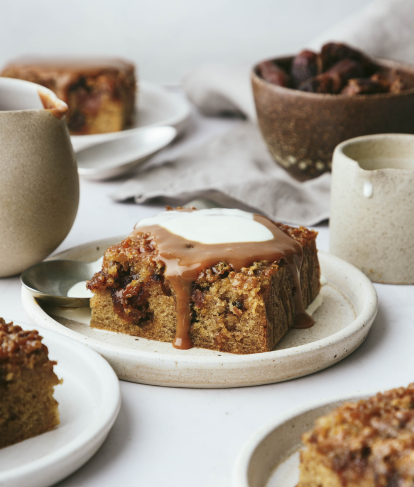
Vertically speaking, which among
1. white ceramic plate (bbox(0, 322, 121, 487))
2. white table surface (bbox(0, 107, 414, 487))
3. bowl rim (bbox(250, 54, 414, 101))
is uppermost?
bowl rim (bbox(250, 54, 414, 101))

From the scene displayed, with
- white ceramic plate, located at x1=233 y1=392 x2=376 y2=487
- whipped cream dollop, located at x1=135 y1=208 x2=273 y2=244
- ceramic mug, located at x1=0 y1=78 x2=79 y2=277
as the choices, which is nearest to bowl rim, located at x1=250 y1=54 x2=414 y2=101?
whipped cream dollop, located at x1=135 y1=208 x2=273 y2=244

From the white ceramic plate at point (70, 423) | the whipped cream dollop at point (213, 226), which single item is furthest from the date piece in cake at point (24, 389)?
the whipped cream dollop at point (213, 226)

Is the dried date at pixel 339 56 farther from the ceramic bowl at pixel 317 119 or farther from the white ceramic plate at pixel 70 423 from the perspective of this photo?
the white ceramic plate at pixel 70 423

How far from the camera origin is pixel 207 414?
0.92m

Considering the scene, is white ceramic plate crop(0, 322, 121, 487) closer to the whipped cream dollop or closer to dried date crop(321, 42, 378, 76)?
the whipped cream dollop

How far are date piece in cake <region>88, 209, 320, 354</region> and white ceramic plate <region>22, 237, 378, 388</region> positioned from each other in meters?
0.03

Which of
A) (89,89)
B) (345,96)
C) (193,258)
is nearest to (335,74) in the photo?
(345,96)

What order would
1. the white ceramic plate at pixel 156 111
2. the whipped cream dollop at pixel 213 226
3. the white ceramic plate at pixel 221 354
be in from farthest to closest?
the white ceramic plate at pixel 156 111, the whipped cream dollop at pixel 213 226, the white ceramic plate at pixel 221 354

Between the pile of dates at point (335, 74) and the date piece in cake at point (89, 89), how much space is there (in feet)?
2.57

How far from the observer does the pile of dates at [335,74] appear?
180cm

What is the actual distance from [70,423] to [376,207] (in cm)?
82

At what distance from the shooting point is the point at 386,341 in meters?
1.14

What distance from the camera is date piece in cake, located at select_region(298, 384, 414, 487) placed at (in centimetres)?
62

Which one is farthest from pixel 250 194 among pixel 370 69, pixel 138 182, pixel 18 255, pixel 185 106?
pixel 185 106
